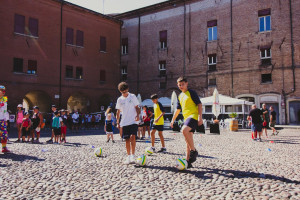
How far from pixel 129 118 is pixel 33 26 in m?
22.7

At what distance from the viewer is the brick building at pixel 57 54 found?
2316 centimetres

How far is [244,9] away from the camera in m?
24.8

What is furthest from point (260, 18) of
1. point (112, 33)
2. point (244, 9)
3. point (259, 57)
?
point (112, 33)

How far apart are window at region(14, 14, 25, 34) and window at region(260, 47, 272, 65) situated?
22.4m

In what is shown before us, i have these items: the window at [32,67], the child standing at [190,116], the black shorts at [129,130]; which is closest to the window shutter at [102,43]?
the window at [32,67]

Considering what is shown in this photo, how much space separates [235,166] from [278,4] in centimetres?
2258

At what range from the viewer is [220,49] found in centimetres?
2611

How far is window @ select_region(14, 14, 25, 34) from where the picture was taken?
2350 cm

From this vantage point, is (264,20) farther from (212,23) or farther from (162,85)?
(162,85)

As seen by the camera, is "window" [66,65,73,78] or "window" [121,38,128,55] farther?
"window" [121,38,128,55]

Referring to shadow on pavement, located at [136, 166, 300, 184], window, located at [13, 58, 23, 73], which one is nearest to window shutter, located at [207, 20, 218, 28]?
window, located at [13, 58, 23, 73]

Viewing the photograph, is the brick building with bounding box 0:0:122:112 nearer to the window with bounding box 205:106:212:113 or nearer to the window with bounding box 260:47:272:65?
the window with bounding box 205:106:212:113

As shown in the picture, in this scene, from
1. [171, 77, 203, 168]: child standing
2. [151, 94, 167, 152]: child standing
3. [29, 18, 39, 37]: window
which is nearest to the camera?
[171, 77, 203, 168]: child standing

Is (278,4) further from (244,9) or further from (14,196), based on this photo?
(14,196)
